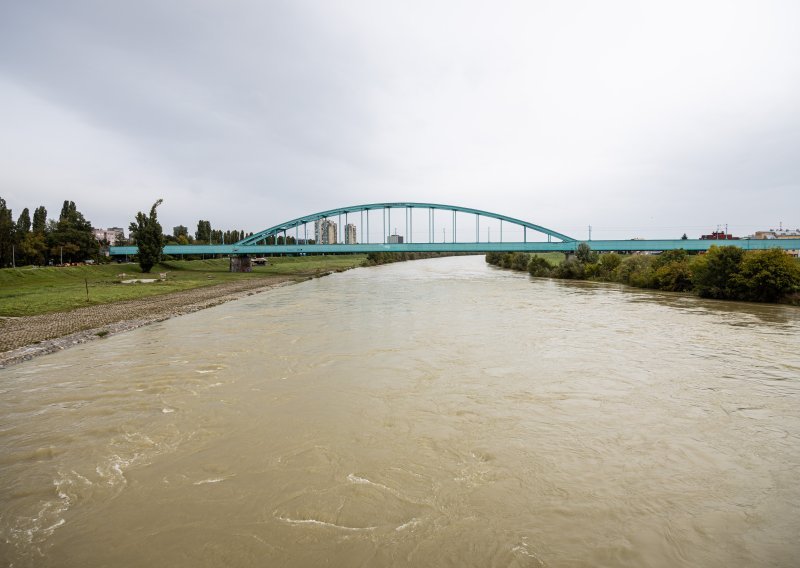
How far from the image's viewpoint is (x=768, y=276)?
25.3 m

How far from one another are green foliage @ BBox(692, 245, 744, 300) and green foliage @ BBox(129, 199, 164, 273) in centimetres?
5608

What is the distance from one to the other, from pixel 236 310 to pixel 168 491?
1974cm

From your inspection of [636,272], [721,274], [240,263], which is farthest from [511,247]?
[240,263]

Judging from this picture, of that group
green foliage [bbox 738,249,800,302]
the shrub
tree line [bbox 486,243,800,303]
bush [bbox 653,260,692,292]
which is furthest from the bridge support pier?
green foliage [bbox 738,249,800,302]

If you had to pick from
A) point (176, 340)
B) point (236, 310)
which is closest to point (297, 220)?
point (236, 310)

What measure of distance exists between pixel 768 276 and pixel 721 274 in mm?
2941

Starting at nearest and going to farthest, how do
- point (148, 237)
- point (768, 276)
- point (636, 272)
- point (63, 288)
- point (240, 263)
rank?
point (768, 276), point (63, 288), point (636, 272), point (148, 237), point (240, 263)

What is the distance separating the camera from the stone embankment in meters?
13.2

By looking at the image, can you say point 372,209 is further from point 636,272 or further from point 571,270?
point 636,272

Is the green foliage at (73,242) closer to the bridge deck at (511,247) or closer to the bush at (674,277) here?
the bridge deck at (511,247)

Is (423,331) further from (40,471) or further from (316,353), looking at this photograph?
(40,471)

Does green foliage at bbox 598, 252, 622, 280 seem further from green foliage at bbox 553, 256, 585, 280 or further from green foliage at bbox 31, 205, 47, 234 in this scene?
green foliage at bbox 31, 205, 47, 234

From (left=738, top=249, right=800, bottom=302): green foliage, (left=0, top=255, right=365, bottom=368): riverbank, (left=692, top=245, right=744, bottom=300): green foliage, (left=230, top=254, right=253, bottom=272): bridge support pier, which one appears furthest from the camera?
(left=230, top=254, right=253, bottom=272): bridge support pier

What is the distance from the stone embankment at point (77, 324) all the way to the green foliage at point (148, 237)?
1023 inches
